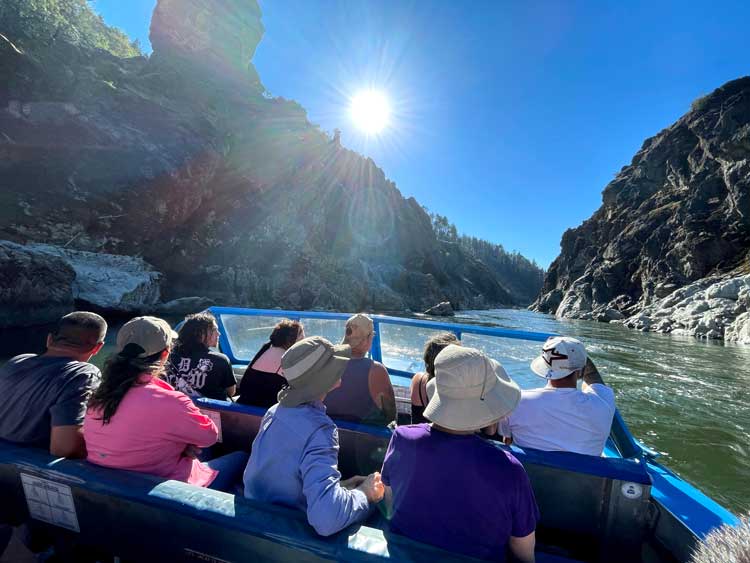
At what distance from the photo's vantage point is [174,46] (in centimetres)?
5131

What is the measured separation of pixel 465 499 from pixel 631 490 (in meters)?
1.13

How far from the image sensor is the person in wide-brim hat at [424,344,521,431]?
1.38 m

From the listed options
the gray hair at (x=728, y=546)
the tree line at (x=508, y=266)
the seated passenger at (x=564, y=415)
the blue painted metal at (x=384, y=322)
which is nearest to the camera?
the gray hair at (x=728, y=546)

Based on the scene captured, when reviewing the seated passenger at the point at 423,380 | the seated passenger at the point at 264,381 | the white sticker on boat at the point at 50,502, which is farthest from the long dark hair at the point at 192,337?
the seated passenger at the point at 423,380

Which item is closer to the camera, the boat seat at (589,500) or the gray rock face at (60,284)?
the boat seat at (589,500)

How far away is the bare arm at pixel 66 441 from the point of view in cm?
179

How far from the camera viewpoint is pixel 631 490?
1744mm

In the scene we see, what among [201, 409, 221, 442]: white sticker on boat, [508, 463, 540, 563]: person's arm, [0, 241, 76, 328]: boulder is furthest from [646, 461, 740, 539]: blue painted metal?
[0, 241, 76, 328]: boulder

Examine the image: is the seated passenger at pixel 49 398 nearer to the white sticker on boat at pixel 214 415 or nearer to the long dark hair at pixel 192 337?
the white sticker on boat at pixel 214 415

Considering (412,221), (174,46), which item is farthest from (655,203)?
(174,46)

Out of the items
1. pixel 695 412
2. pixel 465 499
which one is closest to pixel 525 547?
pixel 465 499

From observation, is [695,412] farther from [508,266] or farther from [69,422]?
[508,266]

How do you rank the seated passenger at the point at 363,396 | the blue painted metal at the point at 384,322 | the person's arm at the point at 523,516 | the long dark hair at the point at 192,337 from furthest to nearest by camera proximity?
the blue painted metal at the point at 384,322, the long dark hair at the point at 192,337, the seated passenger at the point at 363,396, the person's arm at the point at 523,516

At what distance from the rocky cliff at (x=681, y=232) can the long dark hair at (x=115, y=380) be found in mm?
28105
